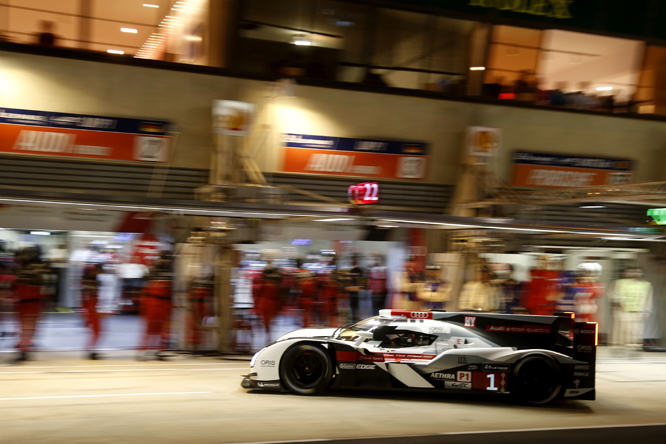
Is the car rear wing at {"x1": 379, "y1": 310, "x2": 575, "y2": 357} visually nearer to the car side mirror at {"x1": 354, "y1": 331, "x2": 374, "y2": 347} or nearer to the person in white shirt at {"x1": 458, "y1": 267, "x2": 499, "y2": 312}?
the car side mirror at {"x1": 354, "y1": 331, "x2": 374, "y2": 347}

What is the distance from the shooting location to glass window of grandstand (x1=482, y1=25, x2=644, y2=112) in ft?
50.6

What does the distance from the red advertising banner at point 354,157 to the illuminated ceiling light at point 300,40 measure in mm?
Answer: 2107

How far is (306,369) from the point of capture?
8445mm

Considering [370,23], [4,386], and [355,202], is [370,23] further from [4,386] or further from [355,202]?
[4,386]

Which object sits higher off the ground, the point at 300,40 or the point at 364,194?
the point at 300,40

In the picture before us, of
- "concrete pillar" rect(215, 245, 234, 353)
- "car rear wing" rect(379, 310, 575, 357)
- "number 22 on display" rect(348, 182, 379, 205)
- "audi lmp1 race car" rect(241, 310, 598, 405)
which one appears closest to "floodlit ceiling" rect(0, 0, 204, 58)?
"concrete pillar" rect(215, 245, 234, 353)

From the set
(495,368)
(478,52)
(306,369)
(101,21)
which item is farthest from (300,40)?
(495,368)

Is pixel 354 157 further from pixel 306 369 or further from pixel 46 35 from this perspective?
pixel 306 369

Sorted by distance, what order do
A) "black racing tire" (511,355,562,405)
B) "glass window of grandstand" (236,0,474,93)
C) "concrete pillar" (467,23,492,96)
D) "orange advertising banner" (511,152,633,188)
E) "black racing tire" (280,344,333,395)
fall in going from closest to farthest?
"black racing tire" (280,344,333,395), "black racing tire" (511,355,562,405), "glass window of grandstand" (236,0,474,93), "concrete pillar" (467,23,492,96), "orange advertising banner" (511,152,633,188)

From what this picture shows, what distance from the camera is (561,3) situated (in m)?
15.4

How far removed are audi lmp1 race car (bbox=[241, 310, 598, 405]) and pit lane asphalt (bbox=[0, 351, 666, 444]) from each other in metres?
0.24

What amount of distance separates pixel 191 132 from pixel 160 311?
166 inches

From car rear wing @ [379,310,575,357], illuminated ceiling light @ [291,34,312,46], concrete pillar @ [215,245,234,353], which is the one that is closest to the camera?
car rear wing @ [379,310,575,357]

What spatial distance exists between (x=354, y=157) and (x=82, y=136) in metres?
5.97
